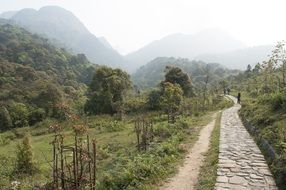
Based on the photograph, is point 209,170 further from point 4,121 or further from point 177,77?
point 177,77

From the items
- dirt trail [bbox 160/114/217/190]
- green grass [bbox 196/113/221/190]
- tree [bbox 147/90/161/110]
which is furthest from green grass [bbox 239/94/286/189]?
tree [bbox 147/90/161/110]

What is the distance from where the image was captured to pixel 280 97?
54.7 feet

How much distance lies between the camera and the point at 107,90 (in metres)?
42.7

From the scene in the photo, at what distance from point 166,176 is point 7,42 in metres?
99.6

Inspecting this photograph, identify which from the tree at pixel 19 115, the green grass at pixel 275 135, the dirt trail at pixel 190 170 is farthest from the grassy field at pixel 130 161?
the tree at pixel 19 115

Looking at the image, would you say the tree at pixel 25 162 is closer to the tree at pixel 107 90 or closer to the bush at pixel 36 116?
the tree at pixel 107 90

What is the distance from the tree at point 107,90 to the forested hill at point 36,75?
15.9 ft

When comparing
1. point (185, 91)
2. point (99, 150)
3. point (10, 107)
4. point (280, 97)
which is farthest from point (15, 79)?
point (280, 97)

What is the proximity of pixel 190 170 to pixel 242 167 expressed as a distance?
161 cm

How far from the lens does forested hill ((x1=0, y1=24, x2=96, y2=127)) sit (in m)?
50.2

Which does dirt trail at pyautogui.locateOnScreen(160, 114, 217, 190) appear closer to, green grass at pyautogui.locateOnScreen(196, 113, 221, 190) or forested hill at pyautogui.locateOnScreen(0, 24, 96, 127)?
green grass at pyautogui.locateOnScreen(196, 113, 221, 190)

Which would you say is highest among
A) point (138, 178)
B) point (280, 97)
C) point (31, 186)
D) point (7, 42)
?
point (7, 42)

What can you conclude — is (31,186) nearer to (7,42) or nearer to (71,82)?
(71,82)

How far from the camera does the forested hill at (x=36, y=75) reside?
50188 millimetres
